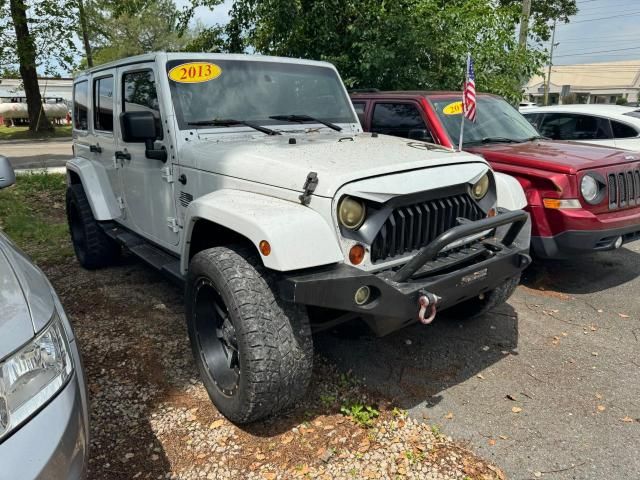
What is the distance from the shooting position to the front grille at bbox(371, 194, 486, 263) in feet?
8.53

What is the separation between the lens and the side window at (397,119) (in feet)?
Answer: 18.0

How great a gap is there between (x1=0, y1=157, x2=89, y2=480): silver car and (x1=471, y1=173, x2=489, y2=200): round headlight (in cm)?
233

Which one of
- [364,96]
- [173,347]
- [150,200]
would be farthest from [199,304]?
[364,96]

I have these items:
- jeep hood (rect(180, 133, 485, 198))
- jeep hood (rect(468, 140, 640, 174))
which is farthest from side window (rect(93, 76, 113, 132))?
jeep hood (rect(468, 140, 640, 174))

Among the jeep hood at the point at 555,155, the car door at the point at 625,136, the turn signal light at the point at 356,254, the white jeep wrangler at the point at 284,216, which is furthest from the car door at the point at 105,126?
the car door at the point at 625,136

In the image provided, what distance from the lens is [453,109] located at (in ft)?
17.9

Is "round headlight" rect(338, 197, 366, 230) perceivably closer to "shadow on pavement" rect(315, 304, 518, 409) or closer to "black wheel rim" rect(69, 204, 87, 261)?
"shadow on pavement" rect(315, 304, 518, 409)

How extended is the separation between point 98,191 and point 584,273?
486cm

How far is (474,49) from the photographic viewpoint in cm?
852

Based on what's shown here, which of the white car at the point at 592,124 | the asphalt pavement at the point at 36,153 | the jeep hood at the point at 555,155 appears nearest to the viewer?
the jeep hood at the point at 555,155

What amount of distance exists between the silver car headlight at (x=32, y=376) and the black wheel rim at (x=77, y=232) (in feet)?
12.4

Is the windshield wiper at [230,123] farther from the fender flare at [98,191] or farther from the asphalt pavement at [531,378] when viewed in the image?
the fender flare at [98,191]

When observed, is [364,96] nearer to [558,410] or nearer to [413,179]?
[413,179]

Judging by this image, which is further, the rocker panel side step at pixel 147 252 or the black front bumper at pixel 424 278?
the rocker panel side step at pixel 147 252
